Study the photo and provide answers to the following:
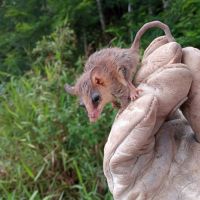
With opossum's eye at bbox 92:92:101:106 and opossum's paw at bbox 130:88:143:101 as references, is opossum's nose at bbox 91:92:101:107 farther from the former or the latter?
opossum's paw at bbox 130:88:143:101

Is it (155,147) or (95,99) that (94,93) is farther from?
(155,147)

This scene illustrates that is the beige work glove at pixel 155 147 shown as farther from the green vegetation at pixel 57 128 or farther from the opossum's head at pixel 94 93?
the green vegetation at pixel 57 128

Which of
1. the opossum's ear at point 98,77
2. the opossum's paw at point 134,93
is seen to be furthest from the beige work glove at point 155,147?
the opossum's ear at point 98,77

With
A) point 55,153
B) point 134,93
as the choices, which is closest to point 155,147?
point 134,93

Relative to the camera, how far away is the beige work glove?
5.00ft

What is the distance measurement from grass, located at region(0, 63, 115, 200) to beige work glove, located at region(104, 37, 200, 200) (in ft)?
5.65

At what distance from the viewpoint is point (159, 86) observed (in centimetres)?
157

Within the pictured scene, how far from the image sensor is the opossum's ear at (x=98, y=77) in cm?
166

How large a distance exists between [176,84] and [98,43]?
A: 371 cm

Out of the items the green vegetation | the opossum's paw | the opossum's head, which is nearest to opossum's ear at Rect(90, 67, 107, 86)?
the opossum's head

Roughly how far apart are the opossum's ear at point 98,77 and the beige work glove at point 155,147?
130mm

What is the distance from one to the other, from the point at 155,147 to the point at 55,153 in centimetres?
195

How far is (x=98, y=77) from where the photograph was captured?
1655 millimetres

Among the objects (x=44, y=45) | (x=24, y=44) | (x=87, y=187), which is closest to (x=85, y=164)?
(x=87, y=187)
